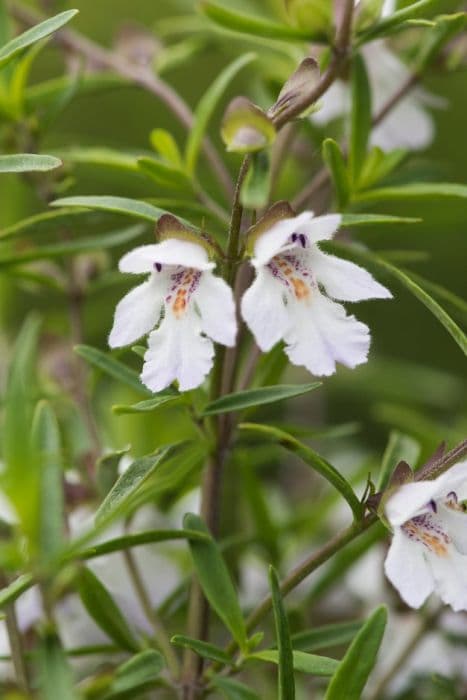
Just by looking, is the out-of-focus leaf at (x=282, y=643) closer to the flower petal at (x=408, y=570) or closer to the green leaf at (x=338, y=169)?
the flower petal at (x=408, y=570)

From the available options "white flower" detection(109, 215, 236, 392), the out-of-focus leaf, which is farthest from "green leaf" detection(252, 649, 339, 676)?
"white flower" detection(109, 215, 236, 392)

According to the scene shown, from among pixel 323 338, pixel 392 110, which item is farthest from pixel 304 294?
pixel 392 110

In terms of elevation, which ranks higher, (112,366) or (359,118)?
(359,118)

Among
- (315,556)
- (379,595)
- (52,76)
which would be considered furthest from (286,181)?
(52,76)

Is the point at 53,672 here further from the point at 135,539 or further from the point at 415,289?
the point at 415,289

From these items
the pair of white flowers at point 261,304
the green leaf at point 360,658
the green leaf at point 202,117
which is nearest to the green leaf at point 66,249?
the green leaf at point 202,117

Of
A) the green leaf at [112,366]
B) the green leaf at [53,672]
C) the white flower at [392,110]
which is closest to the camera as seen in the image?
the green leaf at [53,672]
